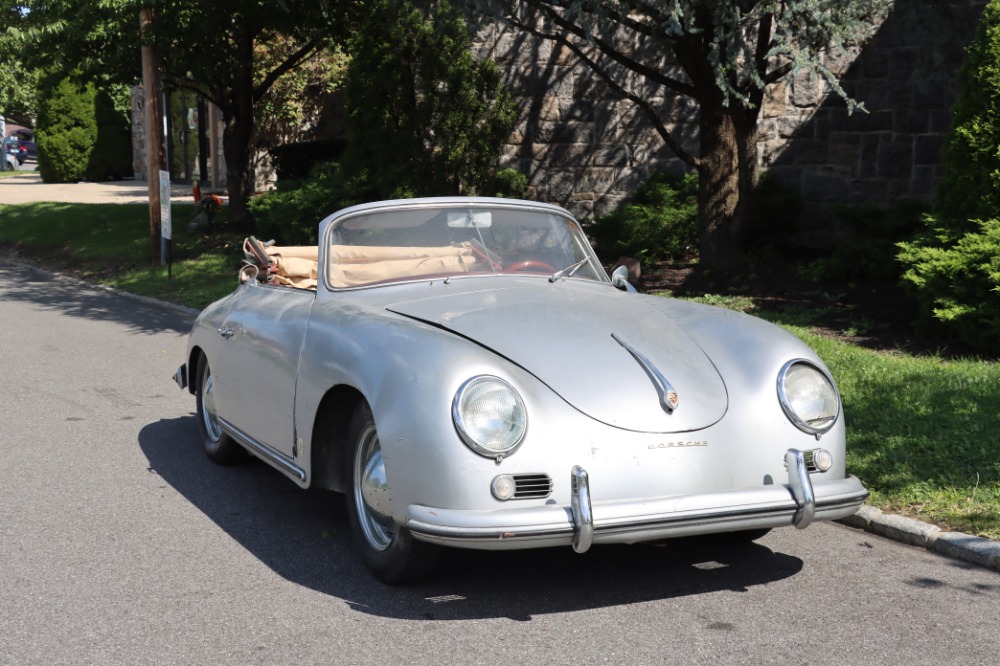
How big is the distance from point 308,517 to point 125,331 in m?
7.69

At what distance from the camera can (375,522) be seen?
4602 millimetres

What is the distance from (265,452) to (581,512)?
7.00ft

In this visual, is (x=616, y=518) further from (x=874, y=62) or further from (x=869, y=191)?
(x=874, y=62)

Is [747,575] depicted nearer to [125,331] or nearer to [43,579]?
[43,579]

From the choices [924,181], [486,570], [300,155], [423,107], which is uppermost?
[423,107]

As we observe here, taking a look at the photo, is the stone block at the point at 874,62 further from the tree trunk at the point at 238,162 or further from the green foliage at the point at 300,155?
the green foliage at the point at 300,155

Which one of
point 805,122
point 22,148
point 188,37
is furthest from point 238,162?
point 22,148

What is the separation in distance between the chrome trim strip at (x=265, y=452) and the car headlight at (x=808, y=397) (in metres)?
2.11

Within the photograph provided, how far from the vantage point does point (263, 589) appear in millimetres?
4488

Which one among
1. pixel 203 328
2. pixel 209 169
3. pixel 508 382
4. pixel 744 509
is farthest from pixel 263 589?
pixel 209 169

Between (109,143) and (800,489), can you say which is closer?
(800,489)

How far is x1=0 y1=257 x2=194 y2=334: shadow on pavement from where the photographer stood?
13273mm

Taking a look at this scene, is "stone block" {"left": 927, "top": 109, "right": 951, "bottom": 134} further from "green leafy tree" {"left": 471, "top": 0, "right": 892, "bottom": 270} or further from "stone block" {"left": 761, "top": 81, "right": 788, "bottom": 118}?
"stone block" {"left": 761, "top": 81, "right": 788, "bottom": 118}

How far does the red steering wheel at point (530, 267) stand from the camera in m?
5.62
